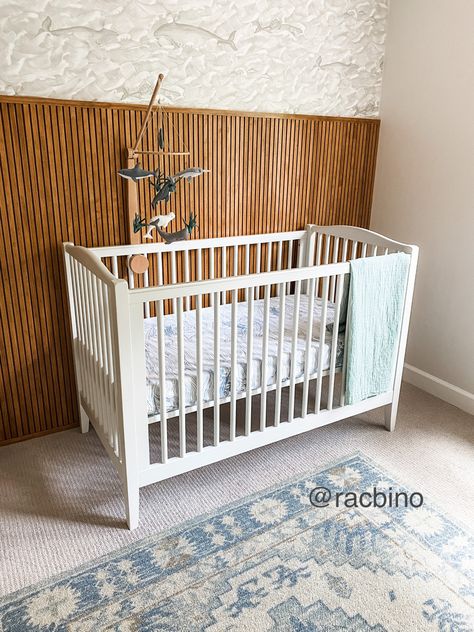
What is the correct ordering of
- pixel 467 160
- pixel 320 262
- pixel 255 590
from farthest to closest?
pixel 320 262 < pixel 467 160 < pixel 255 590

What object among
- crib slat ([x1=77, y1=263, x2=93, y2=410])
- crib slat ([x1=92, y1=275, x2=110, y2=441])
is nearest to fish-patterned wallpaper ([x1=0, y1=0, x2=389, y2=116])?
crib slat ([x1=77, y1=263, x2=93, y2=410])

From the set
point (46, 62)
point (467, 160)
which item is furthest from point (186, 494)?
point (467, 160)

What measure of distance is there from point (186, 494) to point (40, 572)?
0.59m

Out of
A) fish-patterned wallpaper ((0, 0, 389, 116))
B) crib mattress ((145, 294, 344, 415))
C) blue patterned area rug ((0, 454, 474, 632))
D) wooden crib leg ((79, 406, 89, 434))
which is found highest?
fish-patterned wallpaper ((0, 0, 389, 116))

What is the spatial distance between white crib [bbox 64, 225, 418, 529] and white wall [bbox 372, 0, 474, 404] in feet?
1.27

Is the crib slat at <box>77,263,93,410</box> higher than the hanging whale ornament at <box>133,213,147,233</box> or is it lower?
lower

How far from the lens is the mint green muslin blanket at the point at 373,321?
2.17 meters

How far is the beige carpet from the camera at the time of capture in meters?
1.81

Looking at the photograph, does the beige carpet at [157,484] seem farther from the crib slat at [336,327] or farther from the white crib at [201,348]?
the crib slat at [336,327]

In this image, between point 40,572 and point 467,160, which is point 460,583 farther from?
point 467,160

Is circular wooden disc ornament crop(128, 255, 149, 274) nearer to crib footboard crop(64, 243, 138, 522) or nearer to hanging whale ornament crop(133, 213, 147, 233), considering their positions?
hanging whale ornament crop(133, 213, 147, 233)

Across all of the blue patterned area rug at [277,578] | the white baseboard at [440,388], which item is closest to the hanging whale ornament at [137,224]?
the blue patterned area rug at [277,578]

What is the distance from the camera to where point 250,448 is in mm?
2156

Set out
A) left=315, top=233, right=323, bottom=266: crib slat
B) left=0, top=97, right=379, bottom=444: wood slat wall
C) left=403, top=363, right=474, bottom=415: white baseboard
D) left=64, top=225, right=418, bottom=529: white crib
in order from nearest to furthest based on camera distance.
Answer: left=64, top=225, right=418, bottom=529: white crib → left=0, top=97, right=379, bottom=444: wood slat wall → left=403, top=363, right=474, bottom=415: white baseboard → left=315, top=233, right=323, bottom=266: crib slat
